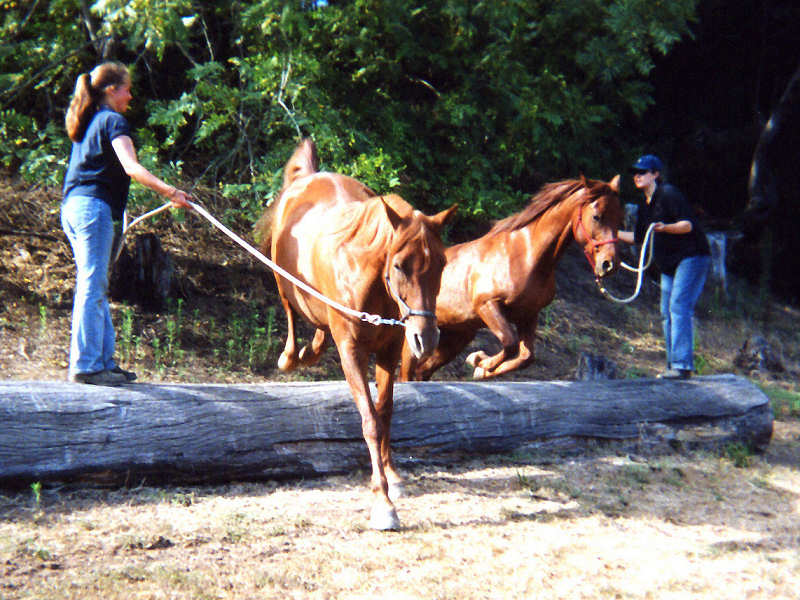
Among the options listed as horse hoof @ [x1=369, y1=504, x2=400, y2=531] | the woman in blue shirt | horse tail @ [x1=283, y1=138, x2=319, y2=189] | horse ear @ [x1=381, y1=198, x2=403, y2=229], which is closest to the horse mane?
horse tail @ [x1=283, y1=138, x2=319, y2=189]

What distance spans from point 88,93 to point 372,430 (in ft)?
9.14

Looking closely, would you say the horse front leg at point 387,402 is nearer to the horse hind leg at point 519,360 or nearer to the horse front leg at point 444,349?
the horse hind leg at point 519,360

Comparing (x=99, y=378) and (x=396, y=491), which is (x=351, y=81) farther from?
(x=396, y=491)

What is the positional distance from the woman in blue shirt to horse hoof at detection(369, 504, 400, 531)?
Answer: 198 centimetres

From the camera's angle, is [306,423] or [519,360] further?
[519,360]

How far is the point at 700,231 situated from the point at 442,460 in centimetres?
326

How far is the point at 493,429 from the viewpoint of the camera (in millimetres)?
6156

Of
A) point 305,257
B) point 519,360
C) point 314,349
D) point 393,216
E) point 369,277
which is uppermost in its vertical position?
point 393,216

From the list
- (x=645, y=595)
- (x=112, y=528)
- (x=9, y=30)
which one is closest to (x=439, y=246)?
(x=645, y=595)

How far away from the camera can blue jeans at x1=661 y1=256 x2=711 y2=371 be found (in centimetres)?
704

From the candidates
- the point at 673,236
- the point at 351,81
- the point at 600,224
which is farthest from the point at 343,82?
the point at 673,236

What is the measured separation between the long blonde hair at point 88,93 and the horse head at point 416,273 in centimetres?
205

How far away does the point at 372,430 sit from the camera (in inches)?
187

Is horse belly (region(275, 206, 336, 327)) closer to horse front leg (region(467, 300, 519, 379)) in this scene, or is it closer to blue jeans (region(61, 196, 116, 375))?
blue jeans (region(61, 196, 116, 375))
